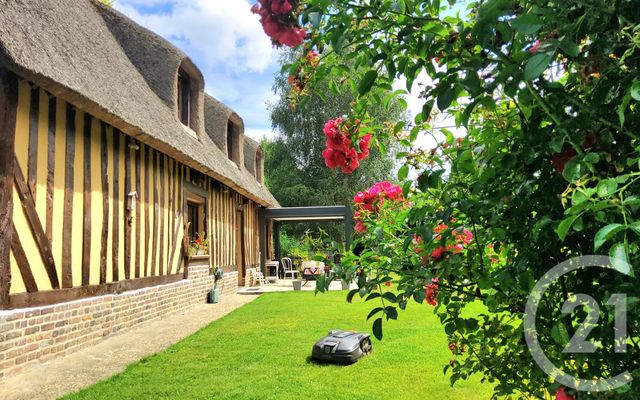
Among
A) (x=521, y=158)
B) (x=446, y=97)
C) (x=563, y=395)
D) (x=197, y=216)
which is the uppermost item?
(x=197, y=216)

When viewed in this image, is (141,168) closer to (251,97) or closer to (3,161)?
(3,161)

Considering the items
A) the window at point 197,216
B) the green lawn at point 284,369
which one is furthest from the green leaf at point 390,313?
the window at point 197,216

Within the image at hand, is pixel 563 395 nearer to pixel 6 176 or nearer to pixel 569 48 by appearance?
pixel 569 48

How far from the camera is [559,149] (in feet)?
3.17

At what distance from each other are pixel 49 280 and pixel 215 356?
1845 millimetres

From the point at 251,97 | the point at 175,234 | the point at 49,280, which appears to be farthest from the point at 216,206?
the point at 251,97

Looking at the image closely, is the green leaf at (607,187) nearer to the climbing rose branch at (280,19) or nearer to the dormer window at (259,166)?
the climbing rose branch at (280,19)

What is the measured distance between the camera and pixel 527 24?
836 millimetres

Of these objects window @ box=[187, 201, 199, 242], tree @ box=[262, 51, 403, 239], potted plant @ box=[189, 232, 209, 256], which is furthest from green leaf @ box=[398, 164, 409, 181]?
tree @ box=[262, 51, 403, 239]

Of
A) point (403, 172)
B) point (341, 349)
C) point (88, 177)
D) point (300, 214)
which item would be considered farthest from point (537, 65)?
point (300, 214)

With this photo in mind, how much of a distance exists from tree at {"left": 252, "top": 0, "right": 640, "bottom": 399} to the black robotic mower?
94.7 inches

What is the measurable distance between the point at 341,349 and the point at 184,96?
6934 mm

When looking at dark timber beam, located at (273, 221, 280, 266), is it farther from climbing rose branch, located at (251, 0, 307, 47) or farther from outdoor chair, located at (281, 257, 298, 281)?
climbing rose branch, located at (251, 0, 307, 47)

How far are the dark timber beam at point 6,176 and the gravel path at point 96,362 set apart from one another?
2.35 ft
